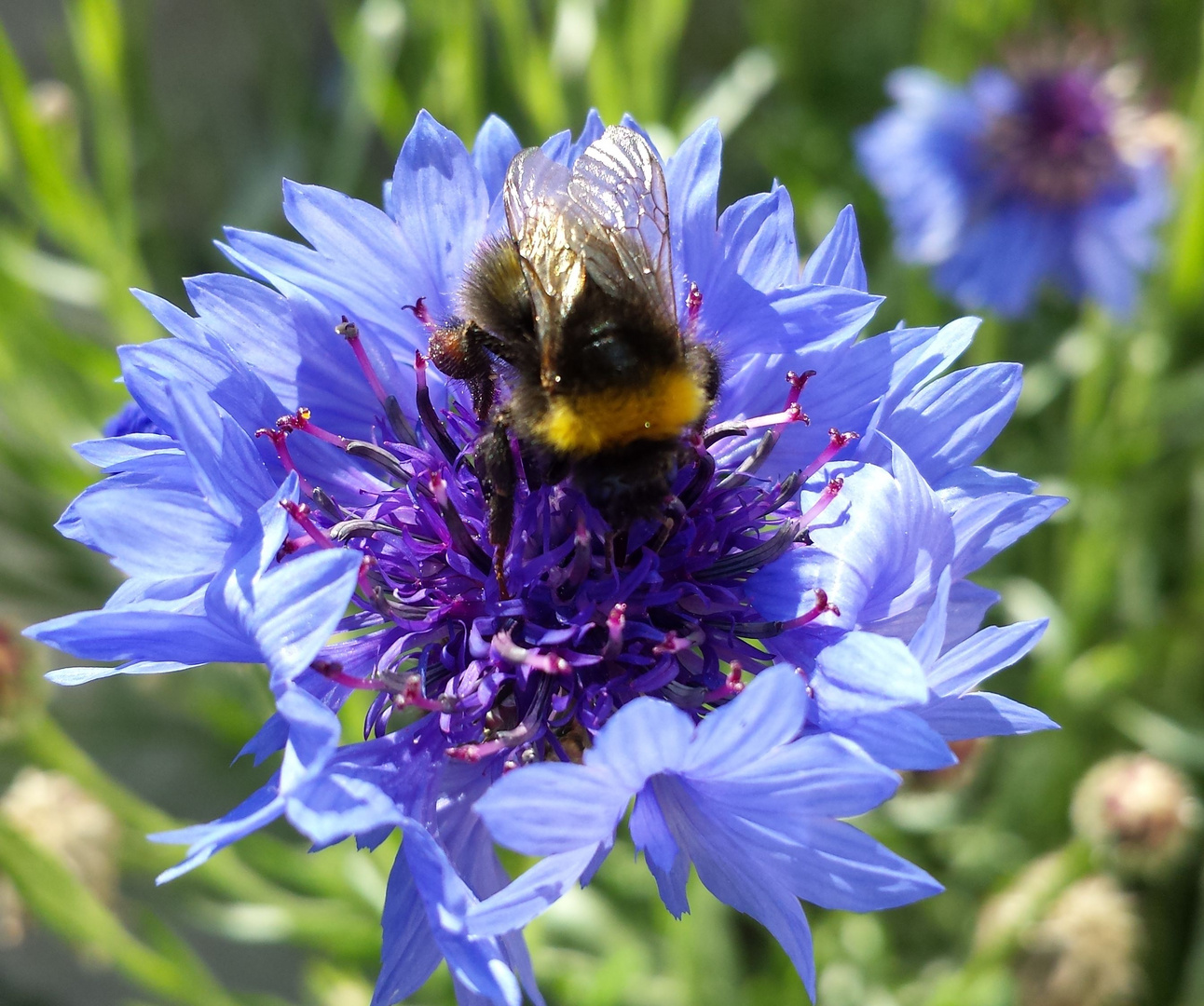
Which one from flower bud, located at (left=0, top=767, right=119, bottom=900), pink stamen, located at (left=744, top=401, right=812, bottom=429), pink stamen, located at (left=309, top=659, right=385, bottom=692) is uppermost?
pink stamen, located at (left=744, top=401, right=812, bottom=429)

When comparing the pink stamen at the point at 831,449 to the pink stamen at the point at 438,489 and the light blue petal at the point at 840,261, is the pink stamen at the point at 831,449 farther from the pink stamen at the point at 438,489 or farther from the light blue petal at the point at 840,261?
the pink stamen at the point at 438,489

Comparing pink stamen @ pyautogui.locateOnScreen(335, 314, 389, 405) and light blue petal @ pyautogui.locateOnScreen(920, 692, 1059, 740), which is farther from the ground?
pink stamen @ pyautogui.locateOnScreen(335, 314, 389, 405)

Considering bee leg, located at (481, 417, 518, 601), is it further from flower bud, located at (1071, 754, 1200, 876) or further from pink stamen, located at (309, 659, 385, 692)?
flower bud, located at (1071, 754, 1200, 876)

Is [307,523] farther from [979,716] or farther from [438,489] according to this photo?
[979,716]

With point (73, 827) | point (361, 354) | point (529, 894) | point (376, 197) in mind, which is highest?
point (376, 197)

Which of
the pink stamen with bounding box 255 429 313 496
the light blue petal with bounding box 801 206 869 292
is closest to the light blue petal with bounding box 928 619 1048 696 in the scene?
the light blue petal with bounding box 801 206 869 292

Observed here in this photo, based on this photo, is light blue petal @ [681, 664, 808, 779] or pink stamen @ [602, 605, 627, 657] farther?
pink stamen @ [602, 605, 627, 657]

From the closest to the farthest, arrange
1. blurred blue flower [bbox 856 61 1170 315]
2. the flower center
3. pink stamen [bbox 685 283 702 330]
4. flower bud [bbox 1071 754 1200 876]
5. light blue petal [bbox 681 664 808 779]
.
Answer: light blue petal [bbox 681 664 808 779] → pink stamen [bbox 685 283 702 330] → flower bud [bbox 1071 754 1200 876] → blurred blue flower [bbox 856 61 1170 315] → the flower center

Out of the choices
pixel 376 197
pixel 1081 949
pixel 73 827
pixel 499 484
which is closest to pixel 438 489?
pixel 499 484
